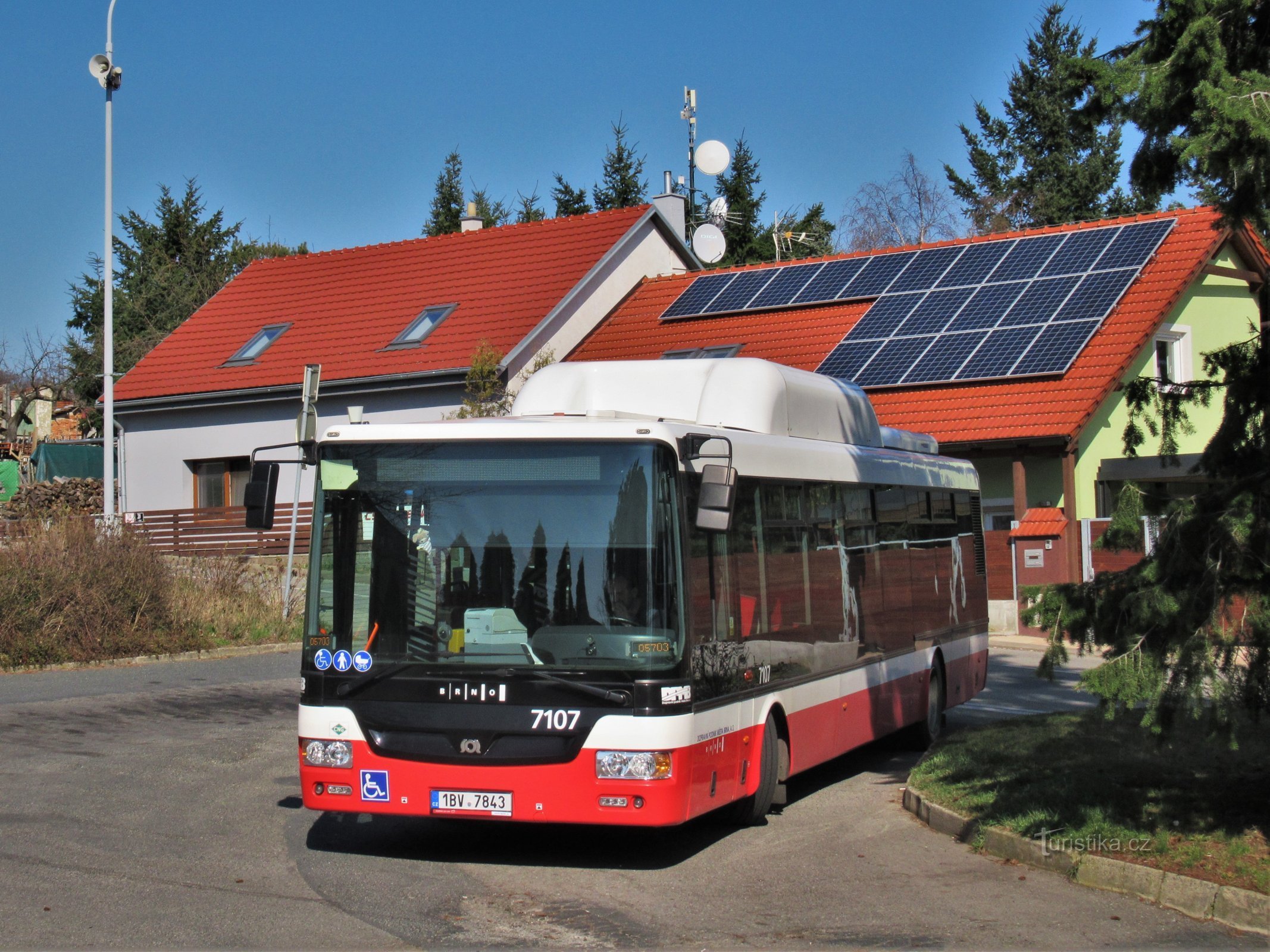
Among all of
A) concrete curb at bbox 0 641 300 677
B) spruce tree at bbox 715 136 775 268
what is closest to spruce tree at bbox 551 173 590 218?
spruce tree at bbox 715 136 775 268

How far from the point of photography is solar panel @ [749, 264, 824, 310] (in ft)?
106

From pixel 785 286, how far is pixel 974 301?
17.5 ft

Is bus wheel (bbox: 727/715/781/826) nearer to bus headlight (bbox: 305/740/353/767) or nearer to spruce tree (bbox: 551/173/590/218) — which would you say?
bus headlight (bbox: 305/740/353/767)

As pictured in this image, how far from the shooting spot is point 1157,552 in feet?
25.7

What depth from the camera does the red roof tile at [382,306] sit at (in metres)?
31.8

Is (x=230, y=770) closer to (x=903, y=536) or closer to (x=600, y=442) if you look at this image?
(x=600, y=442)

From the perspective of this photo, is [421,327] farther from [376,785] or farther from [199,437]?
[376,785]

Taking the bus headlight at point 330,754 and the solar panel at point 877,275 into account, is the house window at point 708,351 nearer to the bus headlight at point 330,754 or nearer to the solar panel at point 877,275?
the solar panel at point 877,275

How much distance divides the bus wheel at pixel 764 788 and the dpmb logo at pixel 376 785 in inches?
89.1

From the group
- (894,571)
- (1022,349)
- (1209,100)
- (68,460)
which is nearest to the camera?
(1209,100)

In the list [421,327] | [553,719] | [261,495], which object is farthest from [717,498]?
[421,327]

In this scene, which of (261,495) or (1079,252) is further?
(1079,252)

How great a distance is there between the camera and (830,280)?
32344mm

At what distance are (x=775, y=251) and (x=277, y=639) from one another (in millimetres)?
31389
